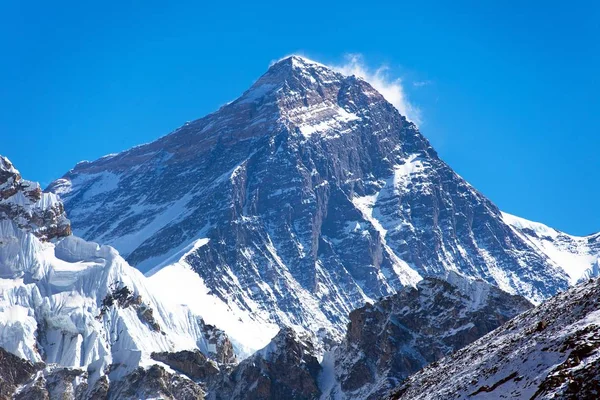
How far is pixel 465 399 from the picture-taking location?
74688mm

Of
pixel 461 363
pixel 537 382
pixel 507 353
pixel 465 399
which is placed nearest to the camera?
pixel 537 382

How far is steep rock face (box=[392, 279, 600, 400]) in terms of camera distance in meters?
62.2

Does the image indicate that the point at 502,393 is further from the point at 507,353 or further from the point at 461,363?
the point at 461,363

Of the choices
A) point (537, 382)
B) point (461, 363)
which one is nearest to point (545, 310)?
point (461, 363)

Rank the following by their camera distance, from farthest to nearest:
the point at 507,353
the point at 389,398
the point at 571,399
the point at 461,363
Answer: the point at 389,398, the point at 461,363, the point at 507,353, the point at 571,399

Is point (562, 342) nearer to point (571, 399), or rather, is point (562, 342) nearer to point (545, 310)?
point (571, 399)

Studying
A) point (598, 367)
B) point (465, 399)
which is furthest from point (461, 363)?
point (598, 367)

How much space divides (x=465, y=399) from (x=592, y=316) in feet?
33.2

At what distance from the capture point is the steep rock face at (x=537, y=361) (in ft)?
204

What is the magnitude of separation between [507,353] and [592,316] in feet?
26.1

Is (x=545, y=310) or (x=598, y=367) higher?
(x=545, y=310)

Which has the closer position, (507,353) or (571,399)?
(571,399)

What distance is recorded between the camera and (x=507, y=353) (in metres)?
80.6

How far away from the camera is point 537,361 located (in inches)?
2808
